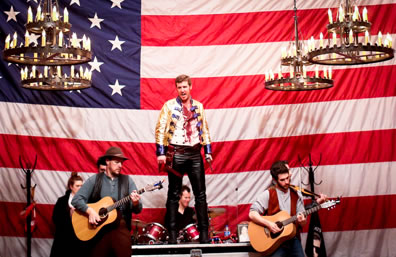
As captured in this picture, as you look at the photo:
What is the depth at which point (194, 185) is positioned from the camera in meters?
7.14

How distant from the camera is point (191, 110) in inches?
285

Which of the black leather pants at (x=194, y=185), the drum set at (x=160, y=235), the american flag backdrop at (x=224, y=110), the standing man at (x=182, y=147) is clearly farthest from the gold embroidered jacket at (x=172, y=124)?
the american flag backdrop at (x=224, y=110)

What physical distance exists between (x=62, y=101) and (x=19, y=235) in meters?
2.09

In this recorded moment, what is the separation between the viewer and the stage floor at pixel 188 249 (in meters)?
6.96

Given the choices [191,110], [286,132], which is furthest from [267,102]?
[191,110]

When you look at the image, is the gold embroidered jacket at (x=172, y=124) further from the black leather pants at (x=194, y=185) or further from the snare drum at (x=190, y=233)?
the snare drum at (x=190, y=233)

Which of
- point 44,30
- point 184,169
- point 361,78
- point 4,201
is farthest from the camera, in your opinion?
point 361,78

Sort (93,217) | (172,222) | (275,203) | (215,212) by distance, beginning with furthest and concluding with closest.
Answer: (215,212) < (172,222) < (275,203) < (93,217)

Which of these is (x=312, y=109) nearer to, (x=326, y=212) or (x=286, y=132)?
(x=286, y=132)

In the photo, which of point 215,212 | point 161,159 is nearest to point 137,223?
point 215,212

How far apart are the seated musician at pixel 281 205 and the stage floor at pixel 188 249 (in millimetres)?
645

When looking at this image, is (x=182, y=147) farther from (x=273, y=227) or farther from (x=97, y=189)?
(x=273, y=227)

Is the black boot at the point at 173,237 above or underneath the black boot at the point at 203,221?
underneath

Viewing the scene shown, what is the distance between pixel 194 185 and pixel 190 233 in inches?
29.0
